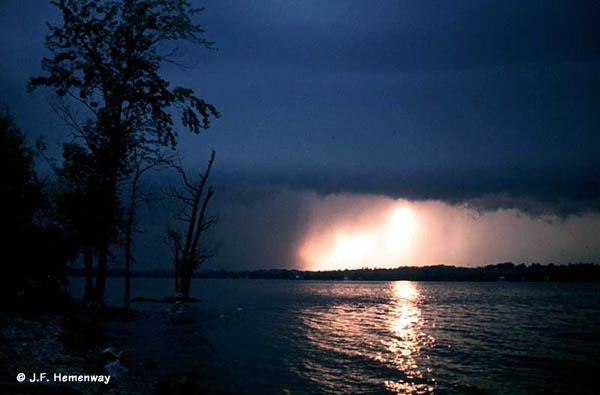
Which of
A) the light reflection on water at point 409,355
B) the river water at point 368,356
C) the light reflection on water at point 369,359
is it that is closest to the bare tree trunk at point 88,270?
the river water at point 368,356

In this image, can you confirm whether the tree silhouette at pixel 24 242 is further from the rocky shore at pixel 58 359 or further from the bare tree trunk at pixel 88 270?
the bare tree trunk at pixel 88 270

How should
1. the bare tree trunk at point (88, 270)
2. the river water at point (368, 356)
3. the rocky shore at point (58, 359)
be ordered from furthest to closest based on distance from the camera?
the bare tree trunk at point (88, 270)
the river water at point (368, 356)
the rocky shore at point (58, 359)

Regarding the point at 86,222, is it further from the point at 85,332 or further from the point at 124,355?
the point at 124,355

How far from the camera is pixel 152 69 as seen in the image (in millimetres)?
25047

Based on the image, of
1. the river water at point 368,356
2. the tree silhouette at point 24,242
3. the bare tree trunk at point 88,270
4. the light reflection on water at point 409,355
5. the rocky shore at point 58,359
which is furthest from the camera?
the bare tree trunk at point 88,270

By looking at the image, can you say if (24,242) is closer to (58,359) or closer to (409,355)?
(58,359)

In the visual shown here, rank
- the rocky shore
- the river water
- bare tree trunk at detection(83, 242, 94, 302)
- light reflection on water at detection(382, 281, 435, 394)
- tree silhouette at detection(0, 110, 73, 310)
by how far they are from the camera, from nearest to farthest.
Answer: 1. the rocky shore
2. light reflection on water at detection(382, 281, 435, 394)
3. the river water
4. tree silhouette at detection(0, 110, 73, 310)
5. bare tree trunk at detection(83, 242, 94, 302)

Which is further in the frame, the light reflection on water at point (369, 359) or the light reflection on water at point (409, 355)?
the light reflection on water at point (369, 359)

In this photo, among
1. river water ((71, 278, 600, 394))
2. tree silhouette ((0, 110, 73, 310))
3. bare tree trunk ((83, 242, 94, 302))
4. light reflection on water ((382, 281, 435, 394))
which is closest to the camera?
light reflection on water ((382, 281, 435, 394))

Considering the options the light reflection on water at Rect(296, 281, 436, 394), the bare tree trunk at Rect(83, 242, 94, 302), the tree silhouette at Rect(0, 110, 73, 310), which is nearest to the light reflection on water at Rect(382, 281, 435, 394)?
the light reflection on water at Rect(296, 281, 436, 394)

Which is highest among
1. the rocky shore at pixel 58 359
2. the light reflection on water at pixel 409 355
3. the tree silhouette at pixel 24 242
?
the tree silhouette at pixel 24 242

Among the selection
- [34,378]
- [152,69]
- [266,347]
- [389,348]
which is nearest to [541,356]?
[389,348]

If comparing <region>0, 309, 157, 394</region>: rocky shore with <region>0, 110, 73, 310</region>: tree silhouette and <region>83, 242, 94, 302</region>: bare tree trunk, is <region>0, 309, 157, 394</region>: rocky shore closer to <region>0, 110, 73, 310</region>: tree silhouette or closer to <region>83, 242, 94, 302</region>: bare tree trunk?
<region>0, 110, 73, 310</region>: tree silhouette

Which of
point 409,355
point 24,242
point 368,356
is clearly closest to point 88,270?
point 24,242
